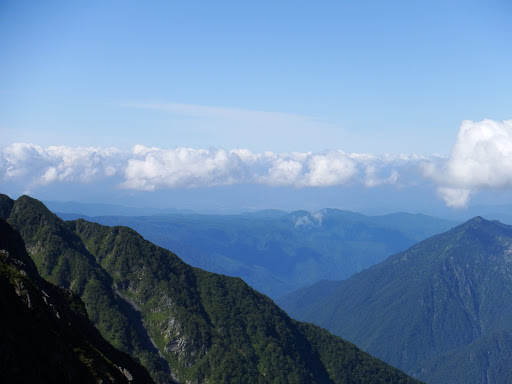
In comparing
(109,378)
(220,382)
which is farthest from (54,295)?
(220,382)

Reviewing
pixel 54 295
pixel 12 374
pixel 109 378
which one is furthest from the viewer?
pixel 54 295

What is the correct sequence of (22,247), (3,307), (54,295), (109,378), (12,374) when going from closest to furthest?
(12,374), (3,307), (109,378), (54,295), (22,247)

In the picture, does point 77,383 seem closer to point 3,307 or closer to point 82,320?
point 3,307

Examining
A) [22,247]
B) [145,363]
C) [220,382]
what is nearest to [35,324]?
[22,247]

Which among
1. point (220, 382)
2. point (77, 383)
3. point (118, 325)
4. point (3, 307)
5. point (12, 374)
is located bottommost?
point (220, 382)

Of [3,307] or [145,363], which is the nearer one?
[3,307]

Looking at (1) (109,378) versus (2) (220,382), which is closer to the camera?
(1) (109,378)

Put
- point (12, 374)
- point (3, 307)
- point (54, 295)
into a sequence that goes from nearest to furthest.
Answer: point (12, 374) → point (3, 307) → point (54, 295)

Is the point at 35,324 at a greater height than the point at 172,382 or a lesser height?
greater

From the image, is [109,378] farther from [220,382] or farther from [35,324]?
[220,382]
